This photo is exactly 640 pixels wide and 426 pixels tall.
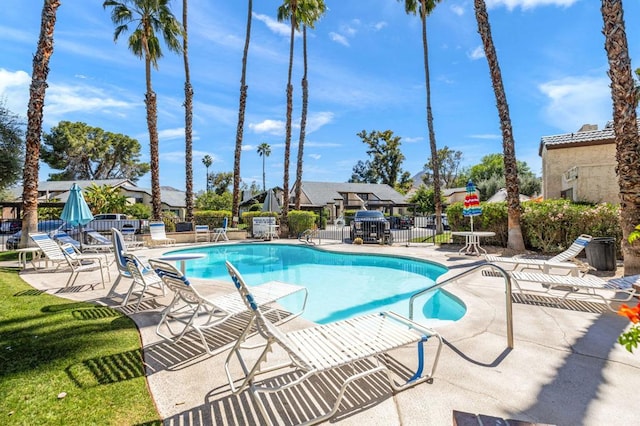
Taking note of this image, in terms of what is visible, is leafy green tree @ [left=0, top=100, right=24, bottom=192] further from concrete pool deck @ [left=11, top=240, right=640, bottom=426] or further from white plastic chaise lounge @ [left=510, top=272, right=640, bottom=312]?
white plastic chaise lounge @ [left=510, top=272, right=640, bottom=312]

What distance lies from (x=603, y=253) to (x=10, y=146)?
21309 millimetres

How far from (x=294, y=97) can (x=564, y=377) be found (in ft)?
68.9

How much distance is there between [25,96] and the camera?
10203mm

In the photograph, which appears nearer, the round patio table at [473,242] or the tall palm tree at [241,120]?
the round patio table at [473,242]

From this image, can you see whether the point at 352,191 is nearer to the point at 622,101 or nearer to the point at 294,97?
the point at 294,97

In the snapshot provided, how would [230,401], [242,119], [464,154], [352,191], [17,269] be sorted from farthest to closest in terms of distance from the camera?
[464,154] < [352,191] < [242,119] < [17,269] < [230,401]

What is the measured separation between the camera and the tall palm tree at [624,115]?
6.21 meters

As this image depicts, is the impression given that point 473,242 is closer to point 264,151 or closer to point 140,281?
point 140,281

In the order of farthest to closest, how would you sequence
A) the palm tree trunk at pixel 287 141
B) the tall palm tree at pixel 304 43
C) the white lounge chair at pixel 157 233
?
the tall palm tree at pixel 304 43
the palm tree trunk at pixel 287 141
the white lounge chair at pixel 157 233

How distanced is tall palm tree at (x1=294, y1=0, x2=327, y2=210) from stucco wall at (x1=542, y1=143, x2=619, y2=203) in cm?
1381

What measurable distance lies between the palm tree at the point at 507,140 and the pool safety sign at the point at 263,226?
11539mm

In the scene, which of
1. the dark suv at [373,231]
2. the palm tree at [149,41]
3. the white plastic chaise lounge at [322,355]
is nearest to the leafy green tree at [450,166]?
the dark suv at [373,231]

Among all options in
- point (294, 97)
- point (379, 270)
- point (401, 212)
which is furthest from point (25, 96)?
point (401, 212)

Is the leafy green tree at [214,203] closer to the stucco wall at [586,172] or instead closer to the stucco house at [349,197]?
the stucco house at [349,197]
